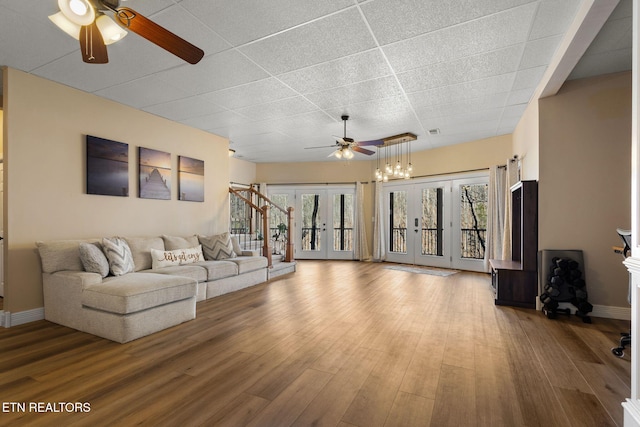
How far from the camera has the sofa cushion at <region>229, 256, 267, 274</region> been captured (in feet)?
17.2

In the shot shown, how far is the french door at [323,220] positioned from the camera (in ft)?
30.3

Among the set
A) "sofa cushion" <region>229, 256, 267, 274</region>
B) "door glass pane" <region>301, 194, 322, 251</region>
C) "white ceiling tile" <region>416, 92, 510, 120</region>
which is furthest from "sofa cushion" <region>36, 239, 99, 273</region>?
"door glass pane" <region>301, 194, 322, 251</region>

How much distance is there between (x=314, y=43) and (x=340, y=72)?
650 millimetres

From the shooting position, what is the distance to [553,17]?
263 cm

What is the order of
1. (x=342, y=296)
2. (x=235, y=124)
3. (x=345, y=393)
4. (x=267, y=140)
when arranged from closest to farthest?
(x=345, y=393)
(x=342, y=296)
(x=235, y=124)
(x=267, y=140)

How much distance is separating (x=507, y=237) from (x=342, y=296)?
11.1 ft

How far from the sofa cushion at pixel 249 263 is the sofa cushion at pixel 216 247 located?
206mm

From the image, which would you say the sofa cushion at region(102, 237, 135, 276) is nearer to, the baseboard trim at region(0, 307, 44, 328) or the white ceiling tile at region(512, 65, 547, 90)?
the baseboard trim at region(0, 307, 44, 328)

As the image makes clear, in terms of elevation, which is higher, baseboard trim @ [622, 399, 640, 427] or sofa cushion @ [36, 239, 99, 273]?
sofa cushion @ [36, 239, 99, 273]

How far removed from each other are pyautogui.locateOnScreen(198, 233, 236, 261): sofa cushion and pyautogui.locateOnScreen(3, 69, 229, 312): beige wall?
73 centimetres

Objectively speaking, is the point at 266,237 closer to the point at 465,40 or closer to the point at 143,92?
the point at 143,92

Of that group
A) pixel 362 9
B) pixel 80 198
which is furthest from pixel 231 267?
pixel 362 9

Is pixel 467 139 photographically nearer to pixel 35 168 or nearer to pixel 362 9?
pixel 362 9

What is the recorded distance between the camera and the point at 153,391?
6.98 ft
